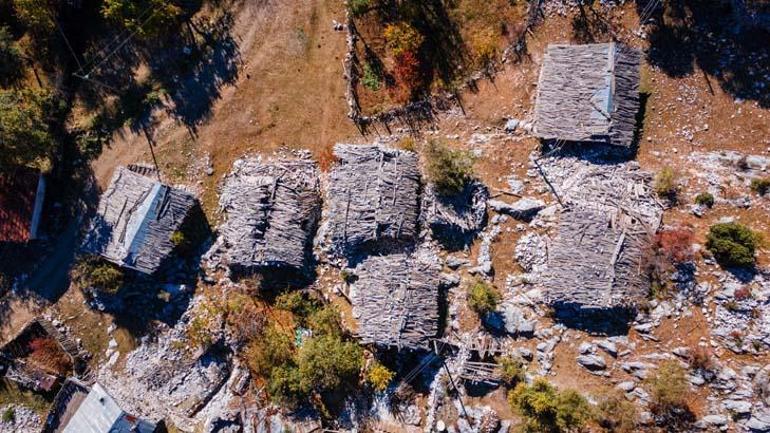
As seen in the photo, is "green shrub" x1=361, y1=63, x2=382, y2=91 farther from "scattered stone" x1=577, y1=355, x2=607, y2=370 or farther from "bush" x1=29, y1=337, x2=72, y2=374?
"bush" x1=29, y1=337, x2=72, y2=374

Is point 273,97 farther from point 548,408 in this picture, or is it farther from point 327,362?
point 548,408

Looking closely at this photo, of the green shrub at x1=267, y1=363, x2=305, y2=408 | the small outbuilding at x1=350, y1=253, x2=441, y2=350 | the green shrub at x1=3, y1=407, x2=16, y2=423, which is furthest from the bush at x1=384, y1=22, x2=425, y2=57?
the green shrub at x1=3, y1=407, x2=16, y2=423

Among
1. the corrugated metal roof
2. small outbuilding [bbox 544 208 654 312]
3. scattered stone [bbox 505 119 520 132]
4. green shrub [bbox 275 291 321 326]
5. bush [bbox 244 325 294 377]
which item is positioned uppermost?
scattered stone [bbox 505 119 520 132]

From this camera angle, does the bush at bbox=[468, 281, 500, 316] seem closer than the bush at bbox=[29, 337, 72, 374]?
Yes

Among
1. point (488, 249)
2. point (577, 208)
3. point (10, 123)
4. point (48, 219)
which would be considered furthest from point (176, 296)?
point (577, 208)

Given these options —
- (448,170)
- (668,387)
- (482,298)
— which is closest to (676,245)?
(668,387)

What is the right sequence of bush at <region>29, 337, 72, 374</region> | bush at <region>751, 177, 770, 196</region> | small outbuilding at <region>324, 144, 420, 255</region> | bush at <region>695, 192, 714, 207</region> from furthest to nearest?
1. bush at <region>29, 337, 72, 374</region>
2. small outbuilding at <region>324, 144, 420, 255</region>
3. bush at <region>695, 192, 714, 207</region>
4. bush at <region>751, 177, 770, 196</region>
